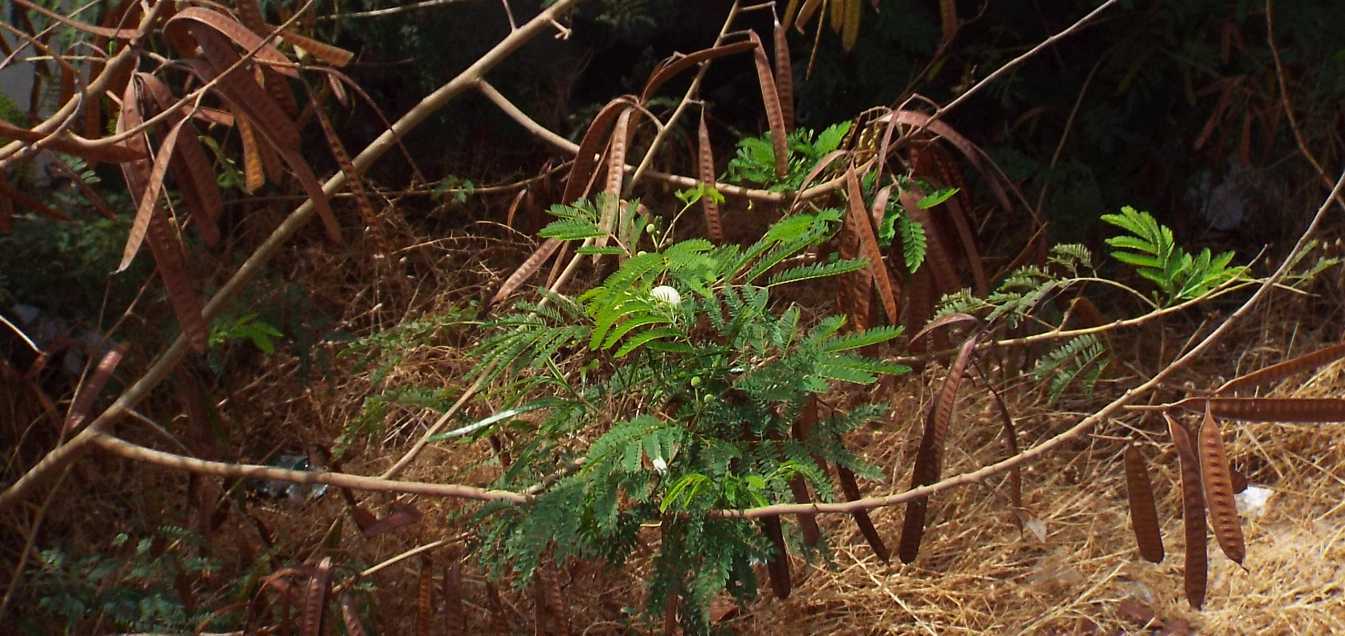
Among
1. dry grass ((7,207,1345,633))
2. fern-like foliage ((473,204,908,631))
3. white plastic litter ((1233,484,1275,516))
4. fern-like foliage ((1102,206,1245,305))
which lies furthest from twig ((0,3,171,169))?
white plastic litter ((1233,484,1275,516))

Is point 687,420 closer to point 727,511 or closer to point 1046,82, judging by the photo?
point 727,511

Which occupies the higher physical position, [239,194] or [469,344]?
[239,194]

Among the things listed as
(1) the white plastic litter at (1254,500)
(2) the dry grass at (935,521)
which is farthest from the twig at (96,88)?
(1) the white plastic litter at (1254,500)

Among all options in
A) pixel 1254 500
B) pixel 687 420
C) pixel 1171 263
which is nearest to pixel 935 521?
pixel 1254 500

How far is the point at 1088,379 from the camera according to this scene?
1637 millimetres

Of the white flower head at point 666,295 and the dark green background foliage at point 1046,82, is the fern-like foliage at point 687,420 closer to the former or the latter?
the white flower head at point 666,295

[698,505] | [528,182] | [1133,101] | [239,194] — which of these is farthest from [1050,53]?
[698,505]

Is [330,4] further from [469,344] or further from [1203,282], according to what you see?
[1203,282]

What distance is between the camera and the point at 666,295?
1402 mm

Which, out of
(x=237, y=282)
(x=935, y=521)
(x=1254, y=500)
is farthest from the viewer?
(x=1254, y=500)

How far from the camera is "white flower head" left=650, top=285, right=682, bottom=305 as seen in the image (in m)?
1.39

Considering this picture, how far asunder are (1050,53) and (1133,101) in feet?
0.79

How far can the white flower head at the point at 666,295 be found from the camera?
1.39 m

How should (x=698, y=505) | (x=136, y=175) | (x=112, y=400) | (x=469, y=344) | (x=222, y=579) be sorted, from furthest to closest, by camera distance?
(x=469, y=344) < (x=112, y=400) < (x=222, y=579) < (x=136, y=175) < (x=698, y=505)
